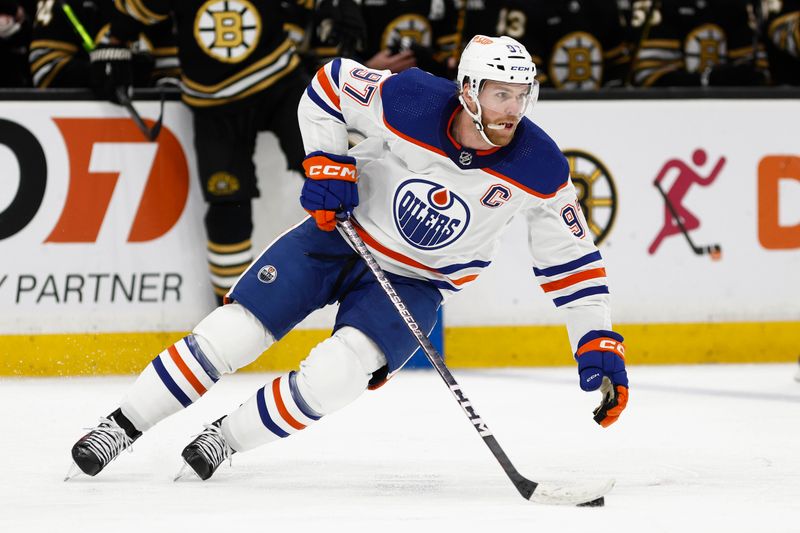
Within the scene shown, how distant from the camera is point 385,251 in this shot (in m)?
3.09

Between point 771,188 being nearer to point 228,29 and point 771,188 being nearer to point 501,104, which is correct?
point 228,29

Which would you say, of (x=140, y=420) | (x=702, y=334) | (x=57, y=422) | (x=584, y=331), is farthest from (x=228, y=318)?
(x=702, y=334)

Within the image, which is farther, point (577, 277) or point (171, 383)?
point (577, 277)

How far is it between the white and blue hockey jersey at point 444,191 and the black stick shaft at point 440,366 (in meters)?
0.08

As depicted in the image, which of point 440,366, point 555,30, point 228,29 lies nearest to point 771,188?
point 555,30

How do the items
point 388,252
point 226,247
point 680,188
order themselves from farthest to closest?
point 680,188 < point 226,247 < point 388,252

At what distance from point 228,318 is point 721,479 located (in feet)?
3.90

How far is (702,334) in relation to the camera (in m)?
5.36

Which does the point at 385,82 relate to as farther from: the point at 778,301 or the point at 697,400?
the point at 778,301

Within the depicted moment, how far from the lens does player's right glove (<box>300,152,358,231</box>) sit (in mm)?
2986

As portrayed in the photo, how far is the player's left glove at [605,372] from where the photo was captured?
2891mm

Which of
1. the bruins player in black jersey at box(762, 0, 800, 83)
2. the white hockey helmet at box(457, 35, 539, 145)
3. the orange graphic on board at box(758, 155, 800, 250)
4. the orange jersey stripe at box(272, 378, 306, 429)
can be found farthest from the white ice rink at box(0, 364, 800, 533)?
the bruins player in black jersey at box(762, 0, 800, 83)

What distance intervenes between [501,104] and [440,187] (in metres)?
0.25

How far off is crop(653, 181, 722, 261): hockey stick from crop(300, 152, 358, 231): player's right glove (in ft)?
8.27
